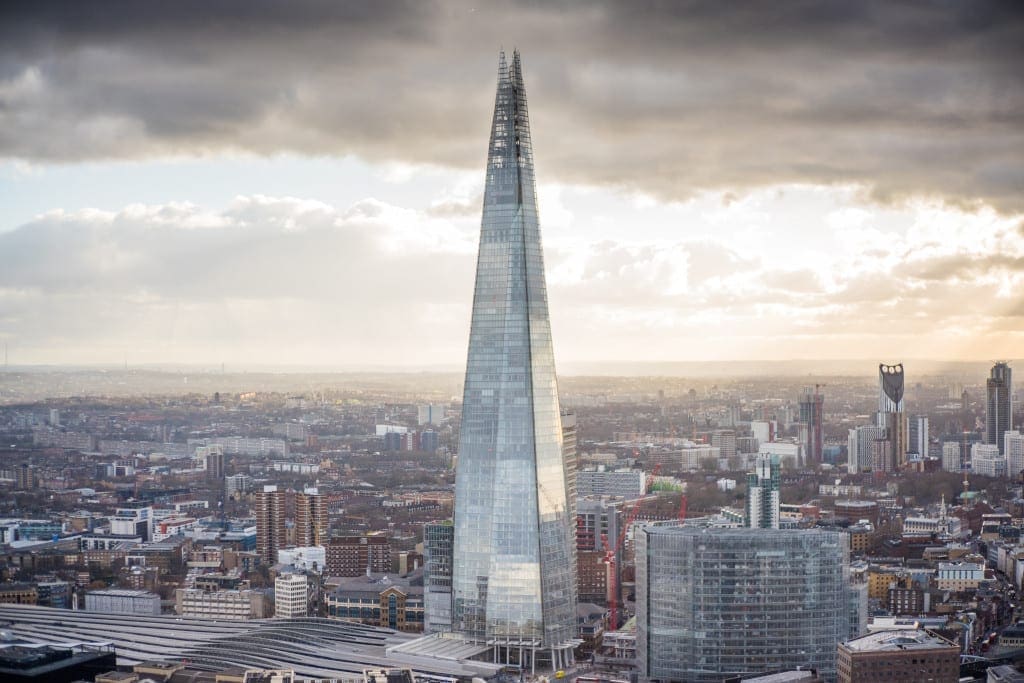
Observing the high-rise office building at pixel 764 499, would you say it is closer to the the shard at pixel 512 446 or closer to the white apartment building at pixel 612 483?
the white apartment building at pixel 612 483

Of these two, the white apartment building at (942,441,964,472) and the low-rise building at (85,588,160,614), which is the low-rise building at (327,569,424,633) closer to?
the low-rise building at (85,588,160,614)

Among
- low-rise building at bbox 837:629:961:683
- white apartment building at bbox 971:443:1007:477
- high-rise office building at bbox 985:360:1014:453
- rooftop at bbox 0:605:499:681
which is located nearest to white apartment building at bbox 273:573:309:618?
rooftop at bbox 0:605:499:681

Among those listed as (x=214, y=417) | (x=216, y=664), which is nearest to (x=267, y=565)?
(x=216, y=664)

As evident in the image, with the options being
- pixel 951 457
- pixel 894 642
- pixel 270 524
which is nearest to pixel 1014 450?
pixel 951 457

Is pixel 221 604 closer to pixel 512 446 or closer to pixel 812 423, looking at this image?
pixel 512 446

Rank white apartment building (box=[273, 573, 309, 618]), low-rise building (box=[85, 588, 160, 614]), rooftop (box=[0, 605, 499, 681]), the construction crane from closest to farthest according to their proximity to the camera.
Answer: rooftop (box=[0, 605, 499, 681])
the construction crane
white apartment building (box=[273, 573, 309, 618])
low-rise building (box=[85, 588, 160, 614])

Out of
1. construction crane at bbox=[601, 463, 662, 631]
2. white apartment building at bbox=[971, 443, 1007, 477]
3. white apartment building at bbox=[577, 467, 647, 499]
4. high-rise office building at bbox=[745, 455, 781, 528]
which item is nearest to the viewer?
construction crane at bbox=[601, 463, 662, 631]
